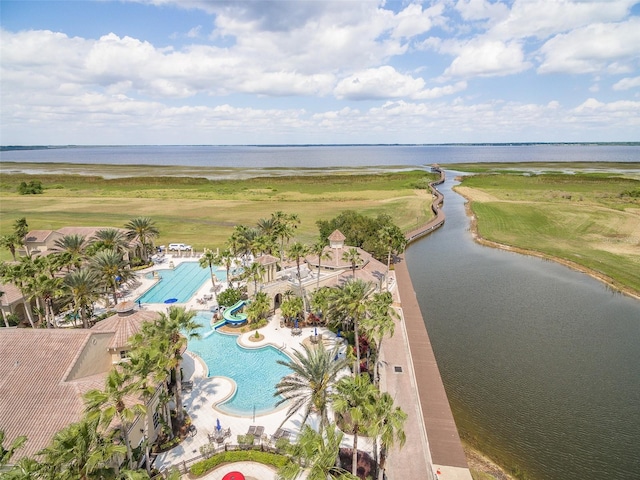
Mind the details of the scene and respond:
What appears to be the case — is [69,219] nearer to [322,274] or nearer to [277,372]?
[322,274]

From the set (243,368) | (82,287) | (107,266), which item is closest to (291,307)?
(243,368)

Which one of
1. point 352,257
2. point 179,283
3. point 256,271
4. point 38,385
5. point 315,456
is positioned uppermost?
point 352,257

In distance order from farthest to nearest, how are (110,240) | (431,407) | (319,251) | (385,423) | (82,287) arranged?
(110,240)
(319,251)
(82,287)
(431,407)
(385,423)

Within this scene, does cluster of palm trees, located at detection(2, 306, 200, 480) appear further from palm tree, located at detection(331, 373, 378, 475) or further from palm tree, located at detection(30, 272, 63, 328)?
palm tree, located at detection(30, 272, 63, 328)

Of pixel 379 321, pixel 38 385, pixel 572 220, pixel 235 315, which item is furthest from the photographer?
pixel 572 220

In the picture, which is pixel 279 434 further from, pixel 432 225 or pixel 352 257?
pixel 432 225

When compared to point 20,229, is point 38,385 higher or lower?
lower

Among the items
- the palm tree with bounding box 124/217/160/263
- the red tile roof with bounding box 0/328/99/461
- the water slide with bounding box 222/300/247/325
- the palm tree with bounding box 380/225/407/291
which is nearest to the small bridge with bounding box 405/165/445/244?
the palm tree with bounding box 380/225/407/291
